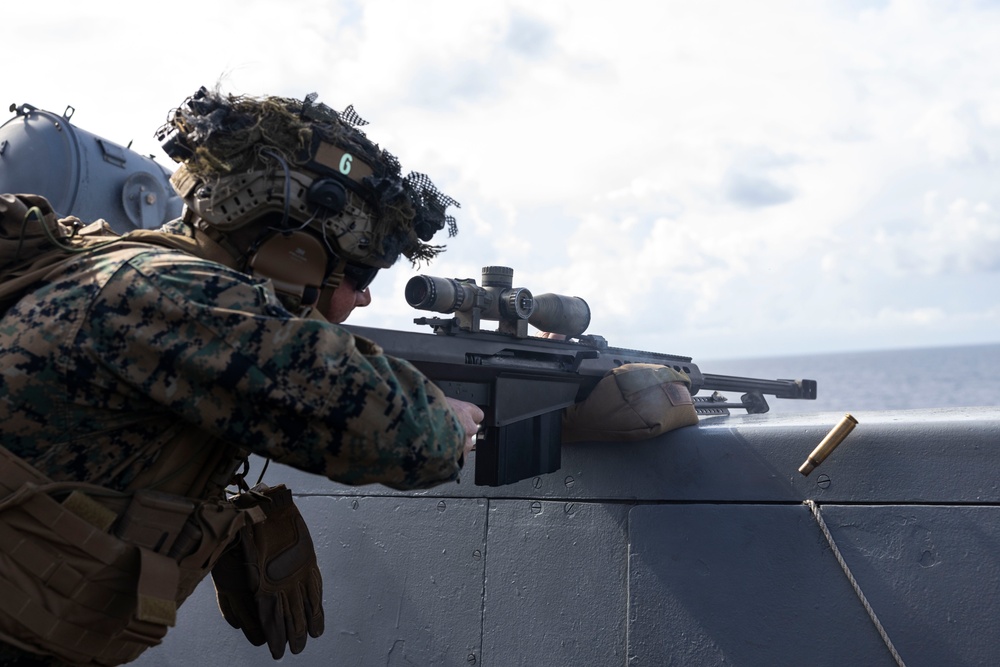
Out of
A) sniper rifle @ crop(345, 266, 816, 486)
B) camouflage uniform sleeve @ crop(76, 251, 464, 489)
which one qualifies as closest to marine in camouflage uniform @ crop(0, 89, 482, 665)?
camouflage uniform sleeve @ crop(76, 251, 464, 489)

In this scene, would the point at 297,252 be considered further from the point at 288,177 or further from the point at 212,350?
the point at 212,350

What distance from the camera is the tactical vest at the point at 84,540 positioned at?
1.96 m

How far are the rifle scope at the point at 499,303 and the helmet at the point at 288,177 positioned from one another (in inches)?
28.8

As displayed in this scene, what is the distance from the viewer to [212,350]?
6.14 feet

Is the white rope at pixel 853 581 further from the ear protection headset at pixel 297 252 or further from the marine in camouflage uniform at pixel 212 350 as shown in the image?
the ear protection headset at pixel 297 252

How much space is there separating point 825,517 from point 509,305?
1274 mm

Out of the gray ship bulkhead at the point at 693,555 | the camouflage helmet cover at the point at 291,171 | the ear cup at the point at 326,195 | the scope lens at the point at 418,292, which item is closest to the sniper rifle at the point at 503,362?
the scope lens at the point at 418,292

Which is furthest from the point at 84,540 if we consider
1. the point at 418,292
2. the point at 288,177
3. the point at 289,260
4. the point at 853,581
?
the point at 853,581

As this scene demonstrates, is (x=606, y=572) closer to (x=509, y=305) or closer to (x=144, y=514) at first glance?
(x=509, y=305)

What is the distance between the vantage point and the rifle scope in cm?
321

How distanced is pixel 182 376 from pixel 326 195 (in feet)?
1.91

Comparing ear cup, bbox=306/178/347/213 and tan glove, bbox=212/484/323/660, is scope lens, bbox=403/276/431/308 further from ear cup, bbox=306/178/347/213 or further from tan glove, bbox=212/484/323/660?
Result: ear cup, bbox=306/178/347/213

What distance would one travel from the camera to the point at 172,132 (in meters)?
2.38

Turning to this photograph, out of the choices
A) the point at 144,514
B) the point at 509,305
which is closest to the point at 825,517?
the point at 509,305
